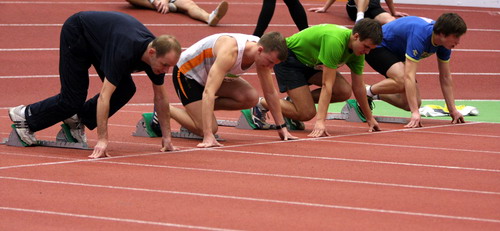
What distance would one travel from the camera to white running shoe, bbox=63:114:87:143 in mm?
6582

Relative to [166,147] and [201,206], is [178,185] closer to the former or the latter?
[201,206]

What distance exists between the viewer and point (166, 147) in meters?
6.39

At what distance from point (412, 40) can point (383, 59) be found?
1.78 ft

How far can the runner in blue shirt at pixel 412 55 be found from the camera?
7.55 m

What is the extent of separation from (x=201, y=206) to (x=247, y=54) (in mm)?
2276

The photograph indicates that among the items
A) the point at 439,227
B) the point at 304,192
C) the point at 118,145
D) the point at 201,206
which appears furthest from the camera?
the point at 118,145

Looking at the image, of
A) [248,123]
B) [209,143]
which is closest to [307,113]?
[248,123]

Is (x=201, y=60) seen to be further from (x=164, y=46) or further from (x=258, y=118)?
(x=164, y=46)

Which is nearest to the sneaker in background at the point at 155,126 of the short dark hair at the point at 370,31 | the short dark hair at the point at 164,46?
the short dark hair at the point at 164,46

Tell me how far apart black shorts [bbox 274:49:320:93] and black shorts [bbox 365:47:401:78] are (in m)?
0.82

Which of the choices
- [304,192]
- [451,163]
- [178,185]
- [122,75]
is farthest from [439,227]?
[122,75]

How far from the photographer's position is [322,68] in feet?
25.8

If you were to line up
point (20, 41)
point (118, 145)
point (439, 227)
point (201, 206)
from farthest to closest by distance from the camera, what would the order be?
point (20, 41)
point (118, 145)
point (201, 206)
point (439, 227)

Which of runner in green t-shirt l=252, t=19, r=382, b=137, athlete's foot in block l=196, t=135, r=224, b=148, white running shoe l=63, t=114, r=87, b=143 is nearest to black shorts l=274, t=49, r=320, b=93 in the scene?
runner in green t-shirt l=252, t=19, r=382, b=137
